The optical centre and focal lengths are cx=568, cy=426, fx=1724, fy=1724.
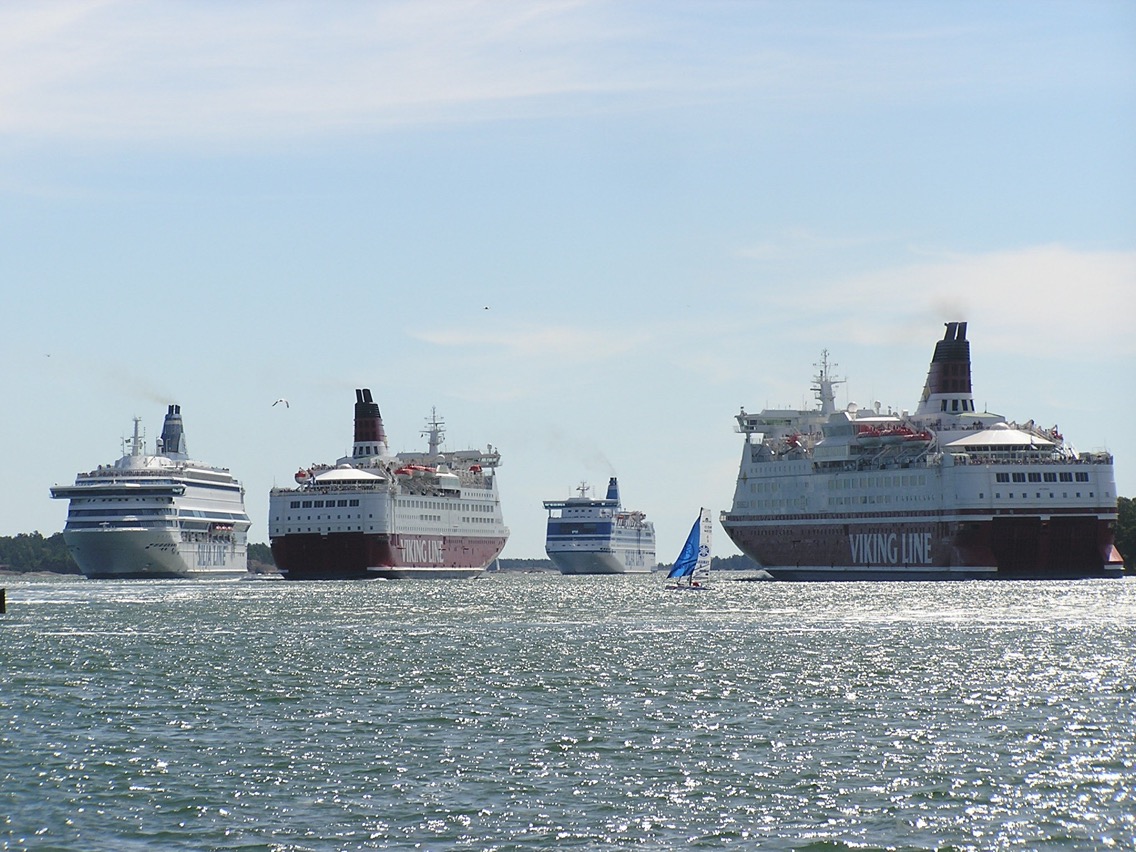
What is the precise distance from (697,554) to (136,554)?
70.8 meters

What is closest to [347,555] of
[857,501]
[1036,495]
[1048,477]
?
[857,501]

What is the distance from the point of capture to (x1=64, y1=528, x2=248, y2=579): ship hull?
161m

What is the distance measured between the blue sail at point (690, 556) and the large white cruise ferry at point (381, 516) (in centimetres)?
3326

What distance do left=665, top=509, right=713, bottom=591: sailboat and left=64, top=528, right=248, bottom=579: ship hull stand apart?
6405 cm

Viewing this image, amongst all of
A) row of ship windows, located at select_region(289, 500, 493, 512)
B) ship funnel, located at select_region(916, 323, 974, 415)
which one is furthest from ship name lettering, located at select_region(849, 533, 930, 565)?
row of ship windows, located at select_region(289, 500, 493, 512)

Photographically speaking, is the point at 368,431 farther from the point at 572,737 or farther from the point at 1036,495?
the point at 572,737

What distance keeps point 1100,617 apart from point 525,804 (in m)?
50.8

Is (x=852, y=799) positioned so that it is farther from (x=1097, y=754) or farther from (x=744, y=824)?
(x=1097, y=754)

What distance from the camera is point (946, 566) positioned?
117m

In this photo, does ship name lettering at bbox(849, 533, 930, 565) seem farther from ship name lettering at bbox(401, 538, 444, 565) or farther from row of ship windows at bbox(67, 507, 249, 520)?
row of ship windows at bbox(67, 507, 249, 520)

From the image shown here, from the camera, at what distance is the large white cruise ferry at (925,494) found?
115 meters

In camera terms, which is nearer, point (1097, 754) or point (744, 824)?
point (744, 824)

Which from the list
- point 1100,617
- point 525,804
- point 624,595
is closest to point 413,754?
point 525,804

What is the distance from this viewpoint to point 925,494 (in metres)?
121
